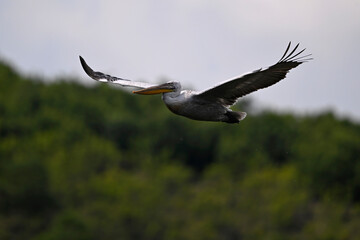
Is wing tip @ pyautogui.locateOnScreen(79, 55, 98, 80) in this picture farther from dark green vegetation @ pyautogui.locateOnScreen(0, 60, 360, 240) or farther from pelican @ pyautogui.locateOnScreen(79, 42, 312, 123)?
dark green vegetation @ pyautogui.locateOnScreen(0, 60, 360, 240)

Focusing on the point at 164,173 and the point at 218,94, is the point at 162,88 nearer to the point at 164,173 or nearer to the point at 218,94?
the point at 218,94

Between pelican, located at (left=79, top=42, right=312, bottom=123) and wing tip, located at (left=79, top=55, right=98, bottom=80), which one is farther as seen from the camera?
wing tip, located at (left=79, top=55, right=98, bottom=80)

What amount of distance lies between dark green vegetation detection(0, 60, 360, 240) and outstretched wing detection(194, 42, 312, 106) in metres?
42.1

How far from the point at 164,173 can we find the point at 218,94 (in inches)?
2304

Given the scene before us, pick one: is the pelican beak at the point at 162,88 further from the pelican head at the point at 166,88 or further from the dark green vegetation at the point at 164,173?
the dark green vegetation at the point at 164,173

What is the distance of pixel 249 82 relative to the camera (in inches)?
524

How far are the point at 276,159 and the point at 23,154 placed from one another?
68.5 ft

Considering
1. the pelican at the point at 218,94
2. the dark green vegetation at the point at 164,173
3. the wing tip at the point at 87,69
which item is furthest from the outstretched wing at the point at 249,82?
the dark green vegetation at the point at 164,173

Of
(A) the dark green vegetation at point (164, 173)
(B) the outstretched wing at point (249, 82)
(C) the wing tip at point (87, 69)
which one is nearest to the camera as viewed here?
(B) the outstretched wing at point (249, 82)

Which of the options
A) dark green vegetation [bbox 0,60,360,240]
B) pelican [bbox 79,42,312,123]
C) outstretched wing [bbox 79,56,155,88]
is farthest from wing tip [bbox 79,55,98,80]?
dark green vegetation [bbox 0,60,360,240]

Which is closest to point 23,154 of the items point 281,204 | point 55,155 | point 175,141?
point 55,155

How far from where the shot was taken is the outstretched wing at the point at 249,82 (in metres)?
12.8

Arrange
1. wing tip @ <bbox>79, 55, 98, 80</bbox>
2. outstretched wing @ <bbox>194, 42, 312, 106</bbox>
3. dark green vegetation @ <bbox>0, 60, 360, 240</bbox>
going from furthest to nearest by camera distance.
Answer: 1. dark green vegetation @ <bbox>0, 60, 360, 240</bbox>
2. wing tip @ <bbox>79, 55, 98, 80</bbox>
3. outstretched wing @ <bbox>194, 42, 312, 106</bbox>

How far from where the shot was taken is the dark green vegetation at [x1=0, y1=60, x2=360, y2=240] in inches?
2379
